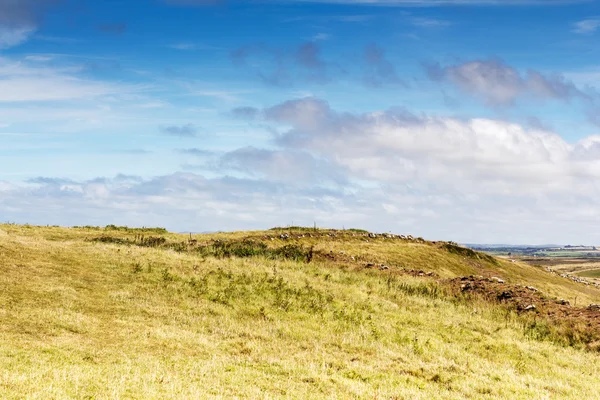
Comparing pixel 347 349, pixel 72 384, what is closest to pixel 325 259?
pixel 347 349

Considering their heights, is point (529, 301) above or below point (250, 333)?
above

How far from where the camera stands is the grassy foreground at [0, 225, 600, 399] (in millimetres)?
13656

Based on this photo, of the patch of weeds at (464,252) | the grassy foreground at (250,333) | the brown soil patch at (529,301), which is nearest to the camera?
the grassy foreground at (250,333)

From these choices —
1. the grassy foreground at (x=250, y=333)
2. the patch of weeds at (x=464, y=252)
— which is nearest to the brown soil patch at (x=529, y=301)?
the grassy foreground at (x=250, y=333)

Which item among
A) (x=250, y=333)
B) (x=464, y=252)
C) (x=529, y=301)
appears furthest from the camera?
(x=464, y=252)

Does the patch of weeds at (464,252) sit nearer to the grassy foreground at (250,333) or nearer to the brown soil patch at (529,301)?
the brown soil patch at (529,301)

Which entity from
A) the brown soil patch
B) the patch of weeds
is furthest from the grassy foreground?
the patch of weeds

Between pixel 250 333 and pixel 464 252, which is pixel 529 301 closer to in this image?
pixel 250 333

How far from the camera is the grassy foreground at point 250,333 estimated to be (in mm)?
13656

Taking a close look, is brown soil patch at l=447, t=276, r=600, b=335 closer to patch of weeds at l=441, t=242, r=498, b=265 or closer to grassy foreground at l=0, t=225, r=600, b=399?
grassy foreground at l=0, t=225, r=600, b=399

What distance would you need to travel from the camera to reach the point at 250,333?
67.5ft

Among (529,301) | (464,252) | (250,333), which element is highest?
(464,252)

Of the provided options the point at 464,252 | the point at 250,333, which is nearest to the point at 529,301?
the point at 250,333

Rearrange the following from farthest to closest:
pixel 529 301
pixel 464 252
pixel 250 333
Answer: pixel 464 252 < pixel 529 301 < pixel 250 333
